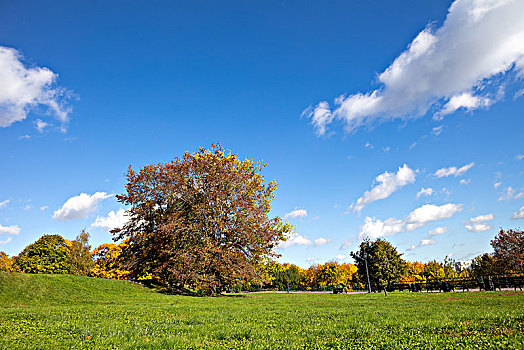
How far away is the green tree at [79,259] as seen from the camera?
61188 mm

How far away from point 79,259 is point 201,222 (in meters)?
43.8

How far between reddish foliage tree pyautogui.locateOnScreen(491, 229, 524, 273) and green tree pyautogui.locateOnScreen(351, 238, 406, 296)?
1532 centimetres

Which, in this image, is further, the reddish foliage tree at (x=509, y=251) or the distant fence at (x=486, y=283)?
the reddish foliage tree at (x=509, y=251)

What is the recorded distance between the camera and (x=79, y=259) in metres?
61.8

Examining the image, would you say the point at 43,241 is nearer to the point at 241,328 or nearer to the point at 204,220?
the point at 204,220

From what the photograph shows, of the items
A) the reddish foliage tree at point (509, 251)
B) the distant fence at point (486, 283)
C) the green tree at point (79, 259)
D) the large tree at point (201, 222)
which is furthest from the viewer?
the green tree at point (79, 259)

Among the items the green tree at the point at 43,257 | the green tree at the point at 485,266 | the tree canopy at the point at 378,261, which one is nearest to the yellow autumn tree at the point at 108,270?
the green tree at the point at 43,257

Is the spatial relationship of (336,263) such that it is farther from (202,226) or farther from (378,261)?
(202,226)

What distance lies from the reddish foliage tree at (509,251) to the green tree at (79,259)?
245 ft

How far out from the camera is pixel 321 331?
8.38m

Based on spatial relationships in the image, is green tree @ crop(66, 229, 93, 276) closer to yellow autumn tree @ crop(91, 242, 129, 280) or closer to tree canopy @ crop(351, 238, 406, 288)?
yellow autumn tree @ crop(91, 242, 129, 280)

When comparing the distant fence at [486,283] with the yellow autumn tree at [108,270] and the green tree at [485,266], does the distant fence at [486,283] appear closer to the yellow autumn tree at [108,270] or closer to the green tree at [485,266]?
the green tree at [485,266]

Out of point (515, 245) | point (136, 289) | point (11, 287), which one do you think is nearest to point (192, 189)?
point (136, 289)

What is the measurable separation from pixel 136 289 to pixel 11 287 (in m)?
10.5
